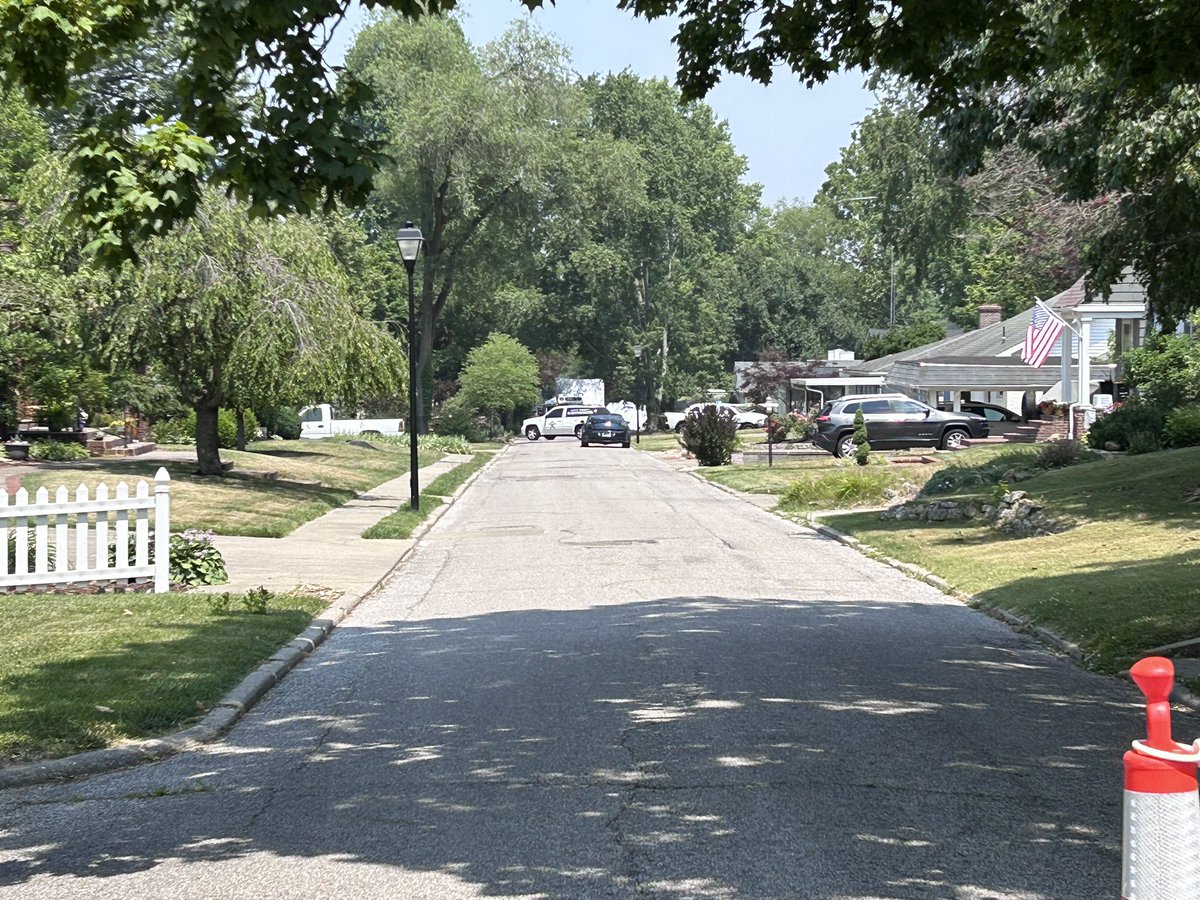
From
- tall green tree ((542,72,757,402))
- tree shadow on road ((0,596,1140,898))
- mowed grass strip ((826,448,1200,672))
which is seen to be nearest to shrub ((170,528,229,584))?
tree shadow on road ((0,596,1140,898))

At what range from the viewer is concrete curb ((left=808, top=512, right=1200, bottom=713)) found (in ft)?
32.0

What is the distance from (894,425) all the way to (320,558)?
28061 mm

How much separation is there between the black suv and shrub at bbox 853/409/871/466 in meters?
3.14

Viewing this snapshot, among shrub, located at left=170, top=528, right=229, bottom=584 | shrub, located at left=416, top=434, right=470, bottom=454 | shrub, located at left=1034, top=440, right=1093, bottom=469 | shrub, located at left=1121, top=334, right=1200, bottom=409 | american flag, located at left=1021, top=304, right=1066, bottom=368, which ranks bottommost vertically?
shrub, located at left=170, top=528, right=229, bottom=584

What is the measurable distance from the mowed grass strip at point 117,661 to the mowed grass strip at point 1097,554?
659 cm

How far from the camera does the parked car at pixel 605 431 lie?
66.1 m

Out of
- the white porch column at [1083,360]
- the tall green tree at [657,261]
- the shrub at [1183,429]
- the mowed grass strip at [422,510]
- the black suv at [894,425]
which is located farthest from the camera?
the tall green tree at [657,261]

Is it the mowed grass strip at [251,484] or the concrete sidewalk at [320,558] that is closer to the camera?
the concrete sidewalk at [320,558]

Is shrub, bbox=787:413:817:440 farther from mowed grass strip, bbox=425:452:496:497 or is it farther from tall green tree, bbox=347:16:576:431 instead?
tall green tree, bbox=347:16:576:431

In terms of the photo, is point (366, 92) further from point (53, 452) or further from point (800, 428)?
point (800, 428)

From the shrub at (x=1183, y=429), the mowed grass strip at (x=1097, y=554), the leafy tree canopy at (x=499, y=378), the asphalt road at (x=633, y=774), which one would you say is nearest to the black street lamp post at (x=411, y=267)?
the mowed grass strip at (x=1097, y=554)

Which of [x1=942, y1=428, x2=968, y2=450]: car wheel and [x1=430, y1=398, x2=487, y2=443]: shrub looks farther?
[x1=430, y1=398, x2=487, y2=443]: shrub

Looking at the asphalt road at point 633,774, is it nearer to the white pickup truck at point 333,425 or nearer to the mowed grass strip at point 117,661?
the mowed grass strip at point 117,661

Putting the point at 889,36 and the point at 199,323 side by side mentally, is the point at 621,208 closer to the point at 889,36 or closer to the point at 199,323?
the point at 199,323
